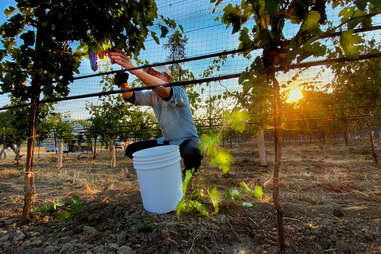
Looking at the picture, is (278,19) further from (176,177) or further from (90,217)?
(90,217)

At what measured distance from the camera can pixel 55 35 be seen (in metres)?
1.65

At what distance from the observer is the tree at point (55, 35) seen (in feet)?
4.86

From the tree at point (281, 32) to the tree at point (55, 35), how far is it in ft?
2.90

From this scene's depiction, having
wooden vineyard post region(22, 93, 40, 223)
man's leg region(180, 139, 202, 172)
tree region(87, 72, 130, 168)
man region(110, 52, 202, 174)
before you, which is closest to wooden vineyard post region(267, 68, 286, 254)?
man region(110, 52, 202, 174)

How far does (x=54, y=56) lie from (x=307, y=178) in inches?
163

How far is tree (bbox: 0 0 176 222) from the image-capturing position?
148 cm

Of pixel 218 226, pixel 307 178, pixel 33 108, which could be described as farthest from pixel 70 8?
pixel 307 178

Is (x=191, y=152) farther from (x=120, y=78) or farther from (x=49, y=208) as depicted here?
(x=49, y=208)

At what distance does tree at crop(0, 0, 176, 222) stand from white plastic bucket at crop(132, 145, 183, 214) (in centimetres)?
106

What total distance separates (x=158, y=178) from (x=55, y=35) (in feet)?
5.25

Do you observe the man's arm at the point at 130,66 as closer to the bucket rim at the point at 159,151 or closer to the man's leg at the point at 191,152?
the bucket rim at the point at 159,151

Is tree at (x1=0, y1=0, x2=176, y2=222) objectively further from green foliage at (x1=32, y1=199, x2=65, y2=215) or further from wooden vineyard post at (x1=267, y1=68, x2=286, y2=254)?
wooden vineyard post at (x1=267, y1=68, x2=286, y2=254)

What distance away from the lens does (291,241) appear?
4.04 feet

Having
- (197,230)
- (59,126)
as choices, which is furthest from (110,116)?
(197,230)
